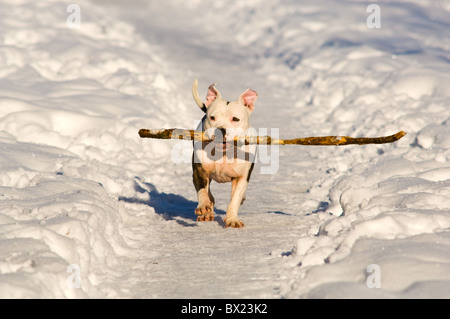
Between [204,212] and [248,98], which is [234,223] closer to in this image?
Answer: [204,212]

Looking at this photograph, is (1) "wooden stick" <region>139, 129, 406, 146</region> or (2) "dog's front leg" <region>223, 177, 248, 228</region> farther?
(2) "dog's front leg" <region>223, 177, 248, 228</region>

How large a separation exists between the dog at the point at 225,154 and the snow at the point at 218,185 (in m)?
0.24

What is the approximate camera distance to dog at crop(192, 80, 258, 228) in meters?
6.06

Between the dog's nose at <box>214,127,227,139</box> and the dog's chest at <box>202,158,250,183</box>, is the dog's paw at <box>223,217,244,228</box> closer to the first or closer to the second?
A: the dog's chest at <box>202,158,250,183</box>

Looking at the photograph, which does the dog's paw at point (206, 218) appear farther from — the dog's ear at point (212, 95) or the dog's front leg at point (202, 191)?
the dog's ear at point (212, 95)

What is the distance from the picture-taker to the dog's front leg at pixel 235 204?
608 centimetres

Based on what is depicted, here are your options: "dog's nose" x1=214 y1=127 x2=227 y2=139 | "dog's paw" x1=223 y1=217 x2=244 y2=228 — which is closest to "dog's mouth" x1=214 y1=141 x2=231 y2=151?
"dog's nose" x1=214 y1=127 x2=227 y2=139

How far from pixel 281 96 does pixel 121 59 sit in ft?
13.3

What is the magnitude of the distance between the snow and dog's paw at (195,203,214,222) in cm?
13

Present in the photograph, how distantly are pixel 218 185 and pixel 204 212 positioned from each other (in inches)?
93.7

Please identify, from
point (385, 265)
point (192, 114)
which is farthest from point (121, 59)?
point (385, 265)

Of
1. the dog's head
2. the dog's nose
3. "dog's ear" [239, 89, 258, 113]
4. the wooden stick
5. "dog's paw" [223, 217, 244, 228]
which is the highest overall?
"dog's ear" [239, 89, 258, 113]

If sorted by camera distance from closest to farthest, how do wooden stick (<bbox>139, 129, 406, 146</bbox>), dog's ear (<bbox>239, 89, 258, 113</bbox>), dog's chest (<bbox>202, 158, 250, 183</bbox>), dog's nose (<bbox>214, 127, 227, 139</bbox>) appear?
1. wooden stick (<bbox>139, 129, 406, 146</bbox>)
2. dog's nose (<bbox>214, 127, 227, 139</bbox>)
3. dog's chest (<bbox>202, 158, 250, 183</bbox>)
4. dog's ear (<bbox>239, 89, 258, 113</bbox>)

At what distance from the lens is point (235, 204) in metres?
6.19
